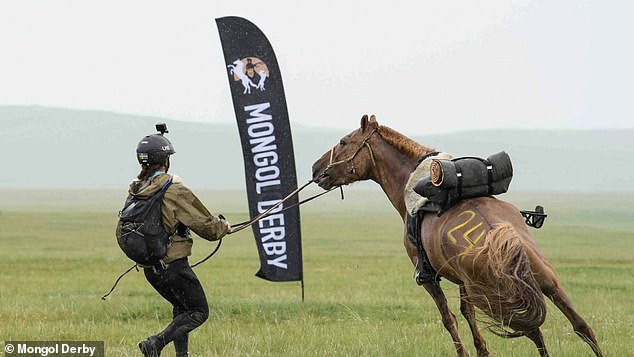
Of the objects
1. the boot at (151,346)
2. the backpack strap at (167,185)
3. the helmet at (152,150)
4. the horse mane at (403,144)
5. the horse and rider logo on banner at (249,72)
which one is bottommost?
the boot at (151,346)

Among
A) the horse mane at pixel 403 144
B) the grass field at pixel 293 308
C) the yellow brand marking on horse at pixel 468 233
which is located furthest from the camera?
the grass field at pixel 293 308

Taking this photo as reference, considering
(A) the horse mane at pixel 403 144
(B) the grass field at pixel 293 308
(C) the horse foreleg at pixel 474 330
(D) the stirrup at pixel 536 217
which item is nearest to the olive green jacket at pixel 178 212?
(B) the grass field at pixel 293 308

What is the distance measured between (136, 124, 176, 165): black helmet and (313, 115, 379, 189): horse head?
7.78ft

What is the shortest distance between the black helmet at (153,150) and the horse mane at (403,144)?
2.54m

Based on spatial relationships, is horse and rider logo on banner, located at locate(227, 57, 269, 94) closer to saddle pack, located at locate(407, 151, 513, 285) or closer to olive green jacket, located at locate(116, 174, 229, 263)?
saddle pack, located at locate(407, 151, 513, 285)

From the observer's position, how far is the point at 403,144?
10.3m

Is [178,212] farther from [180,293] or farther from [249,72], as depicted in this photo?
[249,72]

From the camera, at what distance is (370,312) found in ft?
53.6

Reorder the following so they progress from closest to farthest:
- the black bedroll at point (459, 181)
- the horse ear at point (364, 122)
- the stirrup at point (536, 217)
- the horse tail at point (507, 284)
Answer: the horse tail at point (507, 284) < the black bedroll at point (459, 181) < the stirrup at point (536, 217) < the horse ear at point (364, 122)

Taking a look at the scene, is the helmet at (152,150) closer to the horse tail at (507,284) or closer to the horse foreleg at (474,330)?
the horse tail at (507,284)

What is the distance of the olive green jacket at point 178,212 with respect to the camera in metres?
8.57

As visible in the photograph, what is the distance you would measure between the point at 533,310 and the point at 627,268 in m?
22.0

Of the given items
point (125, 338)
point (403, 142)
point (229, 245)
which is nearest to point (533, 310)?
point (403, 142)

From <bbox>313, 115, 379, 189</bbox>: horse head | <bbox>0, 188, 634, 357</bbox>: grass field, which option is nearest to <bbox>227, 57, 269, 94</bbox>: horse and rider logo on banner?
<bbox>0, 188, 634, 357</bbox>: grass field
